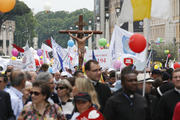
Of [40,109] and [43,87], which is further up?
[43,87]

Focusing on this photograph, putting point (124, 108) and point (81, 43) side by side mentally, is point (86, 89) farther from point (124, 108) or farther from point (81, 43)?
point (81, 43)

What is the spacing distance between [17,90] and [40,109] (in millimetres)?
1179

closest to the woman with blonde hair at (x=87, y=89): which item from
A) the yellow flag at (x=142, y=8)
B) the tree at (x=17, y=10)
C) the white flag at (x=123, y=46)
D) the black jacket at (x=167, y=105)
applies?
the black jacket at (x=167, y=105)

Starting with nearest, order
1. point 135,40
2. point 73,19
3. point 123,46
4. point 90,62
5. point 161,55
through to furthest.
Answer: point 90,62
point 135,40
point 123,46
point 161,55
point 73,19

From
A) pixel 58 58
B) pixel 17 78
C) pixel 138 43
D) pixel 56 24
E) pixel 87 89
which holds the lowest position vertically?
pixel 87 89

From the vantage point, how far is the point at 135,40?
988 centimetres

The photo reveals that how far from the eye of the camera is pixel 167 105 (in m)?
6.22

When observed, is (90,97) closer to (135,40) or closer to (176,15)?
(135,40)

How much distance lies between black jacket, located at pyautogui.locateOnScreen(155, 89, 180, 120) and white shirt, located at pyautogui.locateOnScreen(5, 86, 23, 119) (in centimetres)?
185

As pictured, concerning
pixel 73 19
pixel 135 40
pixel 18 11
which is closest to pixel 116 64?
pixel 135 40

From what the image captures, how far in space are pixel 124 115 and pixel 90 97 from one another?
1.53 feet

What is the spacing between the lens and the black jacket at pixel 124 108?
5.62 m

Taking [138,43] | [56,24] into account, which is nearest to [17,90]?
[138,43]

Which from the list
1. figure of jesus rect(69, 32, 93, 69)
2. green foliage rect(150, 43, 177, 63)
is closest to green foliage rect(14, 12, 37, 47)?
green foliage rect(150, 43, 177, 63)
